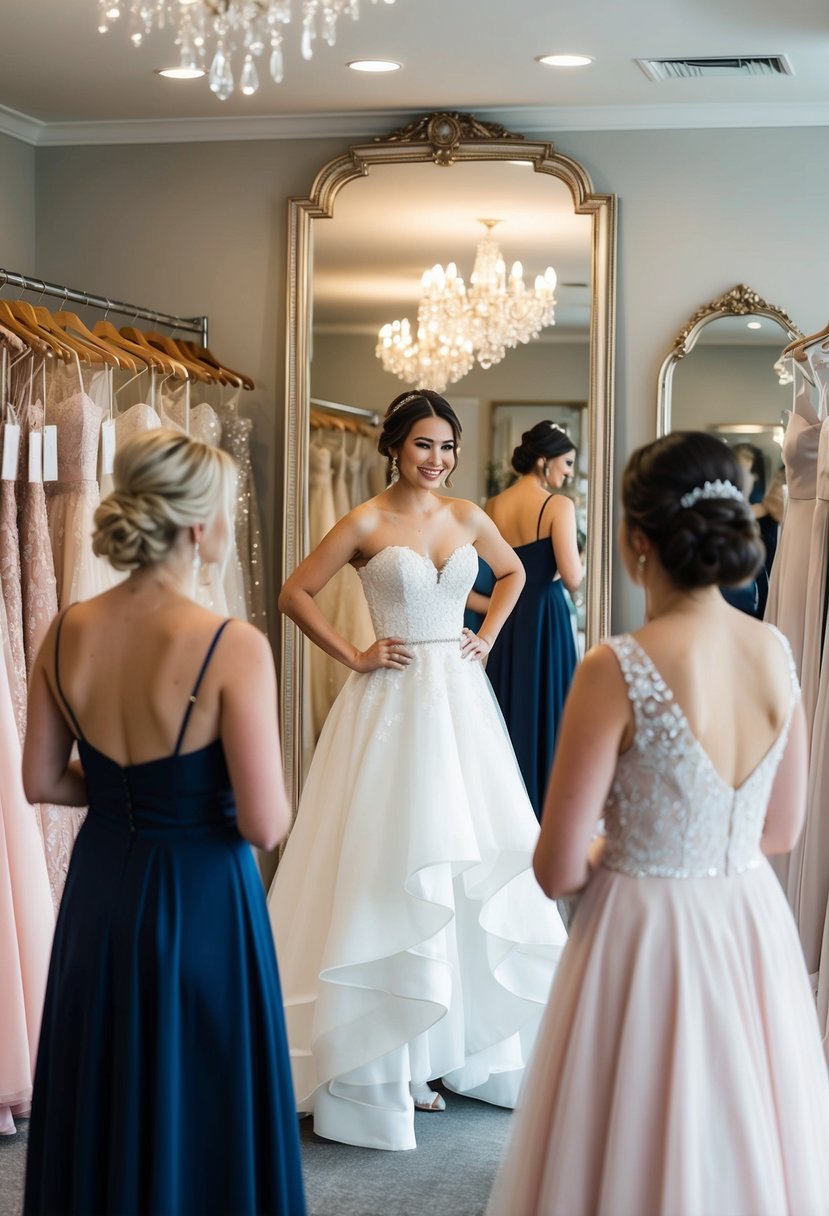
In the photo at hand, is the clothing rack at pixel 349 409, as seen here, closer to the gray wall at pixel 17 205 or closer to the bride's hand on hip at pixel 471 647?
the gray wall at pixel 17 205

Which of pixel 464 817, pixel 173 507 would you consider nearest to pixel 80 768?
pixel 173 507

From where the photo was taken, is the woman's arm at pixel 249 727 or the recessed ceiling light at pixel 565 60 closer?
the woman's arm at pixel 249 727

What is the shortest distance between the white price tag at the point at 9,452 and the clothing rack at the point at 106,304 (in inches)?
15.2

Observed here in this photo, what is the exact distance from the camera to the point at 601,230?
4512 mm

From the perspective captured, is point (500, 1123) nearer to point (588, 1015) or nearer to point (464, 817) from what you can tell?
point (464, 817)

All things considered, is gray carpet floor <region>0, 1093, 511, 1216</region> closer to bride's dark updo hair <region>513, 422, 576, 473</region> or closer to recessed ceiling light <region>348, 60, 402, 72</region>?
bride's dark updo hair <region>513, 422, 576, 473</region>

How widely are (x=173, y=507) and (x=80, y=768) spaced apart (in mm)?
499

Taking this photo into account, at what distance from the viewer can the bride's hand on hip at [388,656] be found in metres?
3.38

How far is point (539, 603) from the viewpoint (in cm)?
457

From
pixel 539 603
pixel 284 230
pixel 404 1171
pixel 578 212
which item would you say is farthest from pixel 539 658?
pixel 404 1171

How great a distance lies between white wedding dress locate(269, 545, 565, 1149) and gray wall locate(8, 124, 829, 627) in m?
1.37

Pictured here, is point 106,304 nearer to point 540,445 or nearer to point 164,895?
point 540,445

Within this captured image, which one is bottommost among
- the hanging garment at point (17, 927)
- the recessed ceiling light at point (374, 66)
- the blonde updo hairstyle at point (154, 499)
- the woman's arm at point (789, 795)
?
the hanging garment at point (17, 927)

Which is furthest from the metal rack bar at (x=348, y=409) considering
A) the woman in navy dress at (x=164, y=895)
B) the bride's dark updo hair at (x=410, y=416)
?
the woman in navy dress at (x=164, y=895)
